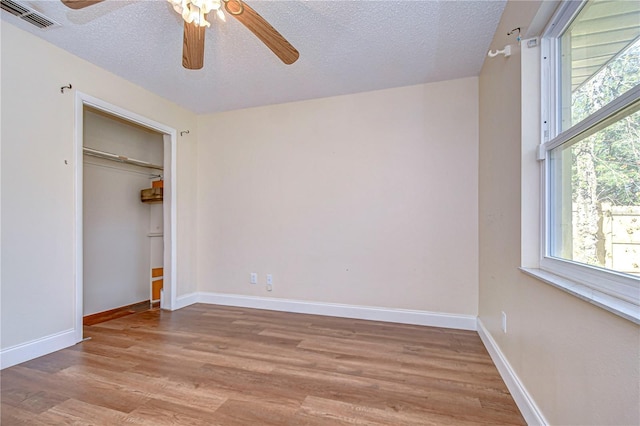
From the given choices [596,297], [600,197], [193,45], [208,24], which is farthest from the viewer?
[193,45]

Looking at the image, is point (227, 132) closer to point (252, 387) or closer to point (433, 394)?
point (252, 387)

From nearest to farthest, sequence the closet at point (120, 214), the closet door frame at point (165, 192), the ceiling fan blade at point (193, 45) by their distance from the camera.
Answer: the ceiling fan blade at point (193, 45) < the closet door frame at point (165, 192) < the closet at point (120, 214)

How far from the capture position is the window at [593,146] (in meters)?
0.90

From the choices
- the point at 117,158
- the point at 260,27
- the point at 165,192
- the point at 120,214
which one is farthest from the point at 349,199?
the point at 120,214

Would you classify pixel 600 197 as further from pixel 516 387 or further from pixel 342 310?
pixel 342 310

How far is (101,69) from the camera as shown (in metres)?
2.61

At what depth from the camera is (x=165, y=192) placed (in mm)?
3371

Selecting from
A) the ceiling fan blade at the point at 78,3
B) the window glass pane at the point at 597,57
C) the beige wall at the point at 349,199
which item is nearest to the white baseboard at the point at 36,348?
the beige wall at the point at 349,199

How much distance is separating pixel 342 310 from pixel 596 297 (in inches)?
92.8

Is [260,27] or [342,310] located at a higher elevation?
[260,27]

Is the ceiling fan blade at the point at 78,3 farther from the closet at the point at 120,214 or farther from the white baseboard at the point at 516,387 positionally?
the white baseboard at the point at 516,387

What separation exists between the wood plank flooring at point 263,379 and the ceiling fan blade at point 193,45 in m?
2.12

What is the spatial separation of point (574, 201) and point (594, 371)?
0.68m

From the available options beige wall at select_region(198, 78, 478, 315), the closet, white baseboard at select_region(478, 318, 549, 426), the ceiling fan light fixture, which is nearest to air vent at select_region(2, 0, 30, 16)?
the ceiling fan light fixture
